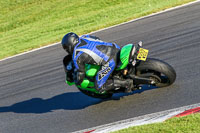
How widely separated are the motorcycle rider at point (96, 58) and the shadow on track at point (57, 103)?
0.73 meters

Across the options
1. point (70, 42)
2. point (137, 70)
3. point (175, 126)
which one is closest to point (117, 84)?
point (137, 70)

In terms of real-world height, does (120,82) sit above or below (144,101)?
above

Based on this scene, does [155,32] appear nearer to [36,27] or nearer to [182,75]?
[182,75]

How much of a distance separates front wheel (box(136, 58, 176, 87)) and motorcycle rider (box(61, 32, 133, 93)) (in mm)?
346

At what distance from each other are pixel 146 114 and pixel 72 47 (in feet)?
6.31

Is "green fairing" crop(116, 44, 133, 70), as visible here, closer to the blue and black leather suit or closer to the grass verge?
the blue and black leather suit

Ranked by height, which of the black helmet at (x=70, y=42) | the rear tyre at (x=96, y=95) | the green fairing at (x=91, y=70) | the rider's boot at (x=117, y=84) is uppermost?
the black helmet at (x=70, y=42)

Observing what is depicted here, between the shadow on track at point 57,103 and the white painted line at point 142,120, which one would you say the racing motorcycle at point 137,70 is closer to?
the shadow on track at point 57,103

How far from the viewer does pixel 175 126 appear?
492 cm

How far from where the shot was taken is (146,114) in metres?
6.13

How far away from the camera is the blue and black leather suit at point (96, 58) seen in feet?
21.3

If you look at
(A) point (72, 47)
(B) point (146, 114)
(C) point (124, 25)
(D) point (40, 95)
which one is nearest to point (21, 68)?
(D) point (40, 95)

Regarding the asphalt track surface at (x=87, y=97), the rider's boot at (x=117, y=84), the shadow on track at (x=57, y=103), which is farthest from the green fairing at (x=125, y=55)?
the shadow on track at (x=57, y=103)

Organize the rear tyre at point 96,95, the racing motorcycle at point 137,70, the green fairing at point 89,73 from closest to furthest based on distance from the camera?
the racing motorcycle at point 137,70
the green fairing at point 89,73
the rear tyre at point 96,95
